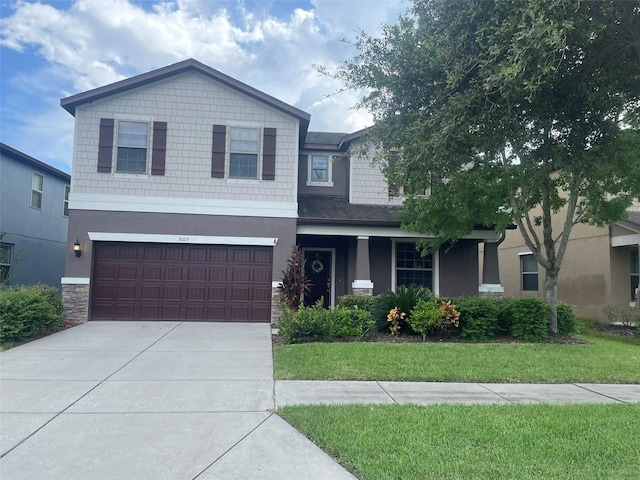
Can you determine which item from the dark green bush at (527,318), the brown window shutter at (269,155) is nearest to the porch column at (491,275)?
the dark green bush at (527,318)

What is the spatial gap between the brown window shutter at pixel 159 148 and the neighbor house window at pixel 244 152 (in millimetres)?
1873

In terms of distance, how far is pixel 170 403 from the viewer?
19.4 ft

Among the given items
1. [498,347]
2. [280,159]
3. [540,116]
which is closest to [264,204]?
[280,159]

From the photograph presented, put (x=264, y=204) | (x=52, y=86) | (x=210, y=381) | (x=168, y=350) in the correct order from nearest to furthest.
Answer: (x=210, y=381) < (x=168, y=350) < (x=264, y=204) < (x=52, y=86)

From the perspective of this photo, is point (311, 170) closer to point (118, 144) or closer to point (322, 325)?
point (118, 144)

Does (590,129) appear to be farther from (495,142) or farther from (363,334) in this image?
(363,334)

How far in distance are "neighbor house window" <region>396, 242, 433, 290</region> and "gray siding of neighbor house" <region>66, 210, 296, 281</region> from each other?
12.4ft

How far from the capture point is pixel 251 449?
14.6 feet

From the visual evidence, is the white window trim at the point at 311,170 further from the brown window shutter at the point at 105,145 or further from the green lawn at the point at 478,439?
the green lawn at the point at 478,439

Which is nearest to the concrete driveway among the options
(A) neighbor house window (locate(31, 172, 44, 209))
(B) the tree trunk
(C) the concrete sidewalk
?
(C) the concrete sidewalk

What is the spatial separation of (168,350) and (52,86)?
10520mm

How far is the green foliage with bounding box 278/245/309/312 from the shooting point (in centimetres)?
1284

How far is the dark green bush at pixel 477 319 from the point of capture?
35.8ft

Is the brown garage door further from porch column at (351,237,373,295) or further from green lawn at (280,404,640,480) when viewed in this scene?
green lawn at (280,404,640,480)
